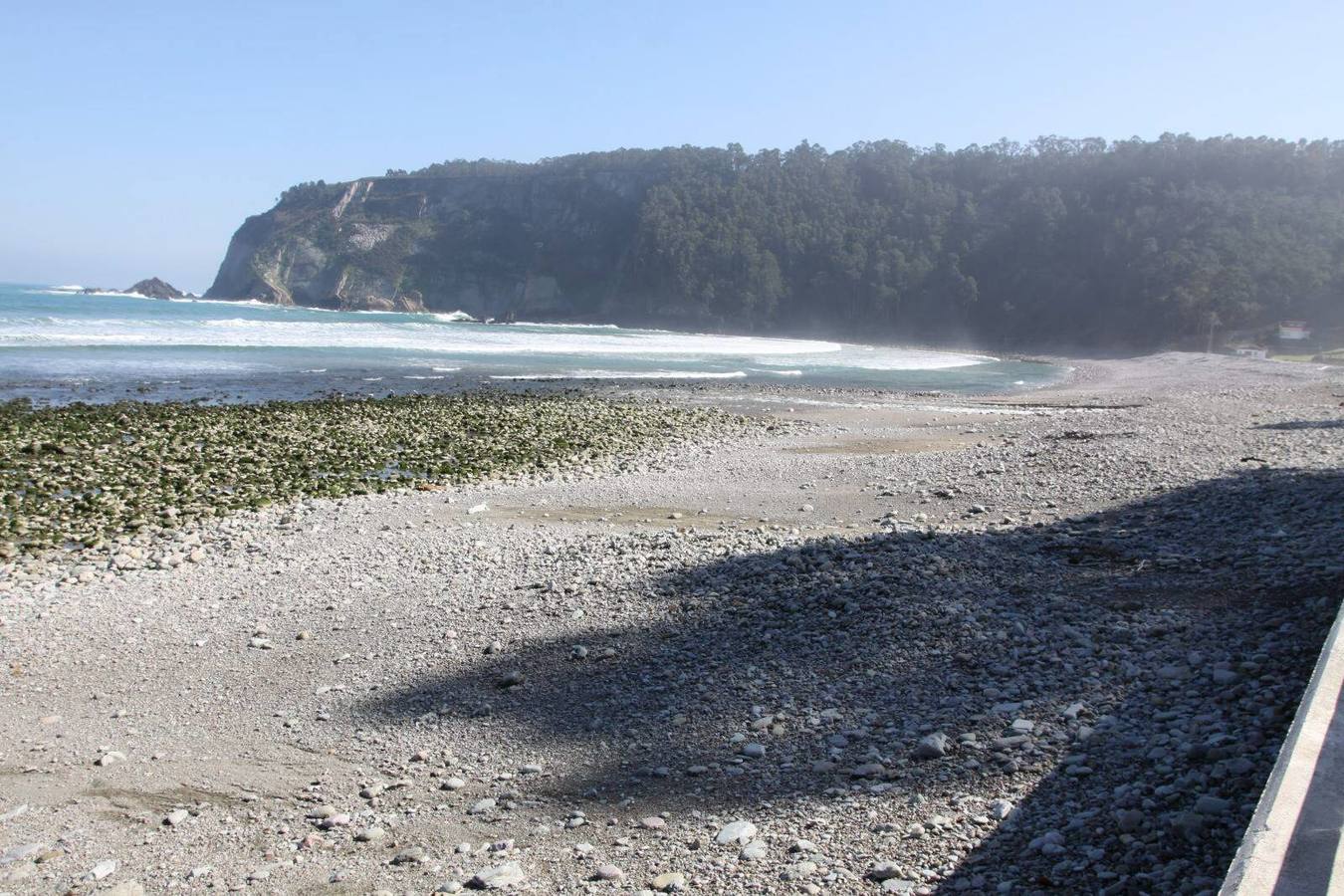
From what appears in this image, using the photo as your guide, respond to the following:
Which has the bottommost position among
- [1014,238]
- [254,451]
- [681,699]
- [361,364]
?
[681,699]

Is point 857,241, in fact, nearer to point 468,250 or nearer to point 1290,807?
point 468,250

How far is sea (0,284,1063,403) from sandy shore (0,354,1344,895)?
1676 cm

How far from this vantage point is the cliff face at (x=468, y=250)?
122 m

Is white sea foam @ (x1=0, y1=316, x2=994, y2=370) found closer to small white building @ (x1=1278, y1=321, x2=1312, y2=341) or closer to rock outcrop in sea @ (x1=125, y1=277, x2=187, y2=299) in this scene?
small white building @ (x1=1278, y1=321, x2=1312, y2=341)

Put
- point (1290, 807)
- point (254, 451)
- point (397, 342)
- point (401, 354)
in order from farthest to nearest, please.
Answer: point (397, 342) < point (401, 354) < point (254, 451) < point (1290, 807)

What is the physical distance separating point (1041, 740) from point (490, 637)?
3687mm

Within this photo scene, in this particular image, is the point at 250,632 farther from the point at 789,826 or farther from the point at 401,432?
the point at 401,432

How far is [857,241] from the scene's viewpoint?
10194 cm

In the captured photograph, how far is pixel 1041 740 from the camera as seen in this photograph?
4535mm

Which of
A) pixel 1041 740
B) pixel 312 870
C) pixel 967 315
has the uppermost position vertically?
pixel 967 315

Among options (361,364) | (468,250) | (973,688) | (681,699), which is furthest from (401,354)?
(468,250)

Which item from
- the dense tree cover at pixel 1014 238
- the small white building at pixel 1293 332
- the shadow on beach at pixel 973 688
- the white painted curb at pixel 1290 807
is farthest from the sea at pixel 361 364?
the white painted curb at pixel 1290 807

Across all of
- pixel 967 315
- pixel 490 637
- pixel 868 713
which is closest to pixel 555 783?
pixel 868 713

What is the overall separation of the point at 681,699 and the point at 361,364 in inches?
1217
